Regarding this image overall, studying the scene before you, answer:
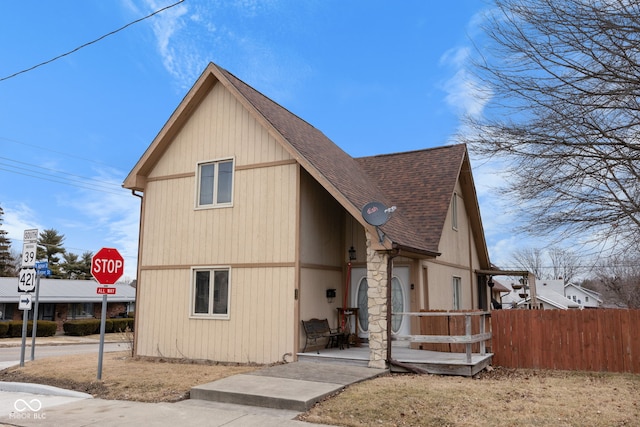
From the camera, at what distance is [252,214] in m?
12.8

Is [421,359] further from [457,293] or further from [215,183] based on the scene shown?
[457,293]

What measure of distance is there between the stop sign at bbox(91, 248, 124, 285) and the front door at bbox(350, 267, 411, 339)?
20.5ft

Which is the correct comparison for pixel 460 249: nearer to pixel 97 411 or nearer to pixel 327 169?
pixel 327 169

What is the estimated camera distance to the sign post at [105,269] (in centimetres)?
1049

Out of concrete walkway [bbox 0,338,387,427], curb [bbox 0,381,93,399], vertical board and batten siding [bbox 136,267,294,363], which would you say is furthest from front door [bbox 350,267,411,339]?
curb [bbox 0,381,93,399]

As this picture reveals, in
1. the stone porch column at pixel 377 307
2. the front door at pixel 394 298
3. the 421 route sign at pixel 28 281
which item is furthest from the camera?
the front door at pixel 394 298

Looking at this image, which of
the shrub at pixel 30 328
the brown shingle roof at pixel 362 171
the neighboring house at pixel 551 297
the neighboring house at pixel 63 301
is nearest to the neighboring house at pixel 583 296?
the neighboring house at pixel 551 297

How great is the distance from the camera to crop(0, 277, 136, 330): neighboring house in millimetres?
33800

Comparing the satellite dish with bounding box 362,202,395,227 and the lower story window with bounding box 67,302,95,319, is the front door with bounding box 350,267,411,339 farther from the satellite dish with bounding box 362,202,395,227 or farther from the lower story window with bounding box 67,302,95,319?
the lower story window with bounding box 67,302,95,319

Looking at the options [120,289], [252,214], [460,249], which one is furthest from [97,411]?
[120,289]

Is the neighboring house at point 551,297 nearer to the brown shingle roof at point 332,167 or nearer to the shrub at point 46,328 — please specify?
the brown shingle roof at point 332,167

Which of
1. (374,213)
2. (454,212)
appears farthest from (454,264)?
(374,213)

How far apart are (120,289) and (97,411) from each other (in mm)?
37140

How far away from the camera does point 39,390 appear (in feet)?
33.2
